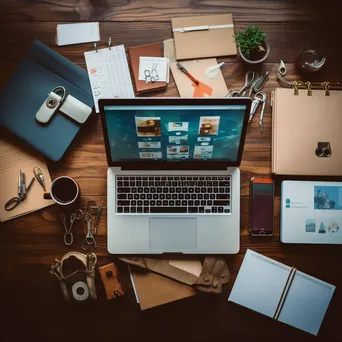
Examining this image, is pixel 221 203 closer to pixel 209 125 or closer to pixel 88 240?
pixel 209 125

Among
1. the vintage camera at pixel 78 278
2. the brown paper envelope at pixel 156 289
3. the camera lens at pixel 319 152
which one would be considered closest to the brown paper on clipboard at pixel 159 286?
the brown paper envelope at pixel 156 289

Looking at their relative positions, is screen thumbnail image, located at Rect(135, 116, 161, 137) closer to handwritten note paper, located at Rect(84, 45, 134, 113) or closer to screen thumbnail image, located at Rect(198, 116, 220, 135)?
screen thumbnail image, located at Rect(198, 116, 220, 135)

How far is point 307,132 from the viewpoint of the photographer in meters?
1.33

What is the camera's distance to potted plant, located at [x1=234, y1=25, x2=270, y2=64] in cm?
130

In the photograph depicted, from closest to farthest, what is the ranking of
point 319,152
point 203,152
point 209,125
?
point 209,125, point 203,152, point 319,152

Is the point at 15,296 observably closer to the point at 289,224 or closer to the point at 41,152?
the point at 41,152

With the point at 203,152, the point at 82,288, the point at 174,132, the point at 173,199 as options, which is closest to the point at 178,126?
the point at 174,132

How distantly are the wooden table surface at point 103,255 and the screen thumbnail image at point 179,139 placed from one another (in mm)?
241

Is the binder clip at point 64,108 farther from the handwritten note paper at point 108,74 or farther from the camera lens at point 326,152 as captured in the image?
the camera lens at point 326,152

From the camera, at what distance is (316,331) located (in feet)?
4.35

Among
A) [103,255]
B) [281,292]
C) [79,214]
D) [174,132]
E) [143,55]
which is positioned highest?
[143,55]

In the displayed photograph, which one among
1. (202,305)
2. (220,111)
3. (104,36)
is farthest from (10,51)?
(202,305)

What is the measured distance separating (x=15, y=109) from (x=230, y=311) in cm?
88

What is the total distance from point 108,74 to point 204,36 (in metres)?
0.32
